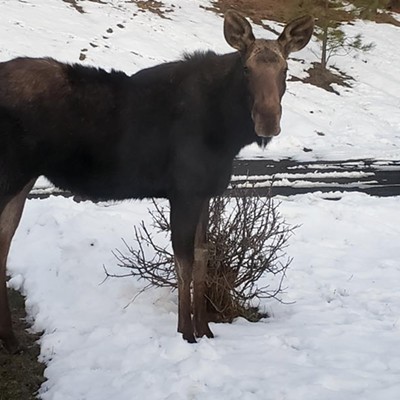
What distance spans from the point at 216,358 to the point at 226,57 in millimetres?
2217

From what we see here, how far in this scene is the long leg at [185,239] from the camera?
15.2 feet

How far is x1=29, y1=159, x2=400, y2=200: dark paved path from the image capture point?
1109 cm

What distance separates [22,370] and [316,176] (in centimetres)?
874

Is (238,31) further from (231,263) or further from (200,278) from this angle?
(231,263)

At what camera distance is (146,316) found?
17.4 feet

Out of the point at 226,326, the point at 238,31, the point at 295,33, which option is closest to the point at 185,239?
the point at 226,326

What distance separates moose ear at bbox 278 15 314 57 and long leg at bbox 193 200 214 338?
1.38m

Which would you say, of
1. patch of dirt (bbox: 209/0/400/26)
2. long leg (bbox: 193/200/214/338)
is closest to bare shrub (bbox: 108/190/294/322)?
long leg (bbox: 193/200/214/338)

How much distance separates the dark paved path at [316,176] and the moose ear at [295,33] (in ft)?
18.4

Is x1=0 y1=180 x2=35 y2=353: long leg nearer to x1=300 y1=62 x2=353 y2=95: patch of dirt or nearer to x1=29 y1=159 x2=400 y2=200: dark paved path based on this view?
x1=29 y1=159 x2=400 y2=200: dark paved path

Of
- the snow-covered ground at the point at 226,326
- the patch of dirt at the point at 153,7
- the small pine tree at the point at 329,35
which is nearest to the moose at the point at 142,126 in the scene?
the snow-covered ground at the point at 226,326

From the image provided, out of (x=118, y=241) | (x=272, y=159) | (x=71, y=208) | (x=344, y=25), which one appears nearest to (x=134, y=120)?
(x=118, y=241)

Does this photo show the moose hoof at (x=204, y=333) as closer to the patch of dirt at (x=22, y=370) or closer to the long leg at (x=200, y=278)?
the long leg at (x=200, y=278)

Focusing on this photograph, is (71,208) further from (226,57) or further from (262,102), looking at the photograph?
(262,102)
